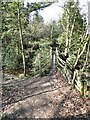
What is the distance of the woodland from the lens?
17.1 ft

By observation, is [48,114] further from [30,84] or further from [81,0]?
[81,0]

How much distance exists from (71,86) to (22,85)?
1855 millimetres

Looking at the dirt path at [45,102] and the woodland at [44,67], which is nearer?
the dirt path at [45,102]

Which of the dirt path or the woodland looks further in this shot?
the woodland

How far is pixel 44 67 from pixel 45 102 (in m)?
3.49

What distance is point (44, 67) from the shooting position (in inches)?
348

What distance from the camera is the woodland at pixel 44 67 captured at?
5.20 meters

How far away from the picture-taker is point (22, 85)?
7.24 m

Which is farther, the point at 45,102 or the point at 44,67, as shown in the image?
the point at 44,67

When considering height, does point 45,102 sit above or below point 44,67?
below

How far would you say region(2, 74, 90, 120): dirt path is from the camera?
4863mm

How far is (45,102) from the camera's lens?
5.41 m

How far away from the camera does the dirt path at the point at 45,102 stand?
4.86 m

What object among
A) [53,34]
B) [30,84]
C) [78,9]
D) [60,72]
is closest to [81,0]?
[78,9]
